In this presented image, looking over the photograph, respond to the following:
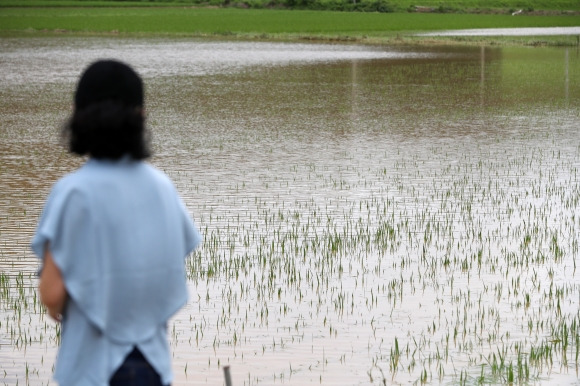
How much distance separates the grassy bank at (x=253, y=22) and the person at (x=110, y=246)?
146 feet

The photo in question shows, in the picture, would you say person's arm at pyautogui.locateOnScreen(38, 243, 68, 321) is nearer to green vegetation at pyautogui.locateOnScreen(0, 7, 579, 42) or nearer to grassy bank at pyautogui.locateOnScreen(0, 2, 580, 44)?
grassy bank at pyautogui.locateOnScreen(0, 2, 580, 44)

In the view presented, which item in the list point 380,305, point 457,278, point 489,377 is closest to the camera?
point 489,377

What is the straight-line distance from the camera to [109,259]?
2754 mm

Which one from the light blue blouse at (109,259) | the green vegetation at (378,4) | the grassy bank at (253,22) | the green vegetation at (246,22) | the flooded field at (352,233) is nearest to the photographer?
the light blue blouse at (109,259)

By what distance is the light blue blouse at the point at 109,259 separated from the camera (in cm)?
272

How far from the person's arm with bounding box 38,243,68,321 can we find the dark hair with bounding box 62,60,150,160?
282 mm

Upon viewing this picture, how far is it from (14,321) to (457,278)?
11.1ft

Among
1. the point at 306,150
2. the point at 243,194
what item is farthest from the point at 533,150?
the point at 243,194

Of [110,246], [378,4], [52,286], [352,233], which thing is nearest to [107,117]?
[110,246]

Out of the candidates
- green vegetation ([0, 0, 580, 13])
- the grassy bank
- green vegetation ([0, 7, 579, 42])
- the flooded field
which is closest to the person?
the flooded field

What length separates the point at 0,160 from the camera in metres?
15.2

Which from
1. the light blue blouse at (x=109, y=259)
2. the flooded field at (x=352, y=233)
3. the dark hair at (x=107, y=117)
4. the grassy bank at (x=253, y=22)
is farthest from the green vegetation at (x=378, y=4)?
the light blue blouse at (x=109, y=259)

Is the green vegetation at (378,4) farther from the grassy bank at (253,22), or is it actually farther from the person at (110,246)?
the person at (110,246)

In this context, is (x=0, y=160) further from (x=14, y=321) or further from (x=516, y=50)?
(x=516, y=50)
